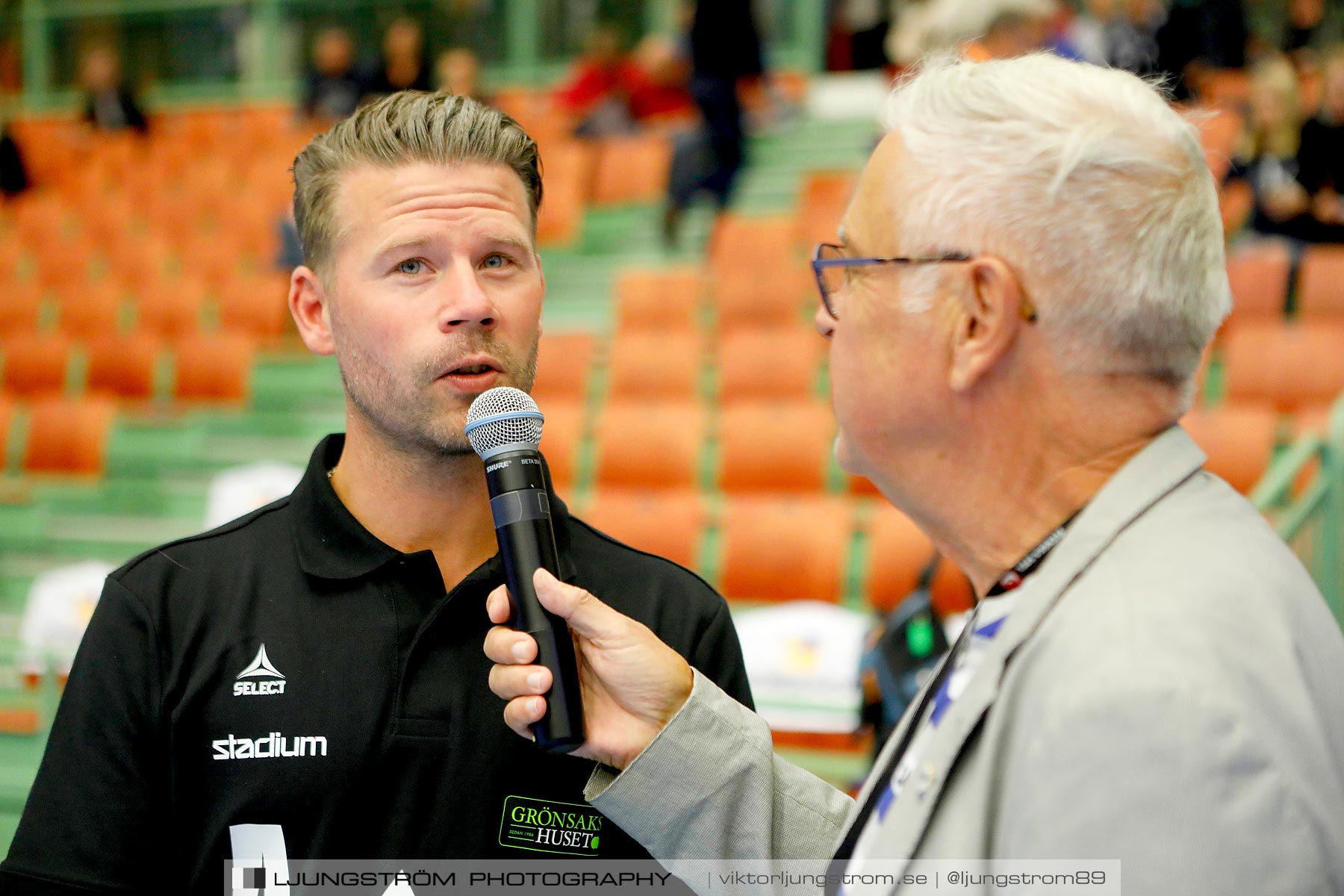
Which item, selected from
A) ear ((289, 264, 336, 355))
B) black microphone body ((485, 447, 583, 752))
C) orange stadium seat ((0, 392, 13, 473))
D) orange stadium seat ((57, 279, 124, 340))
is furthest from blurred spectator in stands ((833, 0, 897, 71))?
black microphone body ((485, 447, 583, 752))

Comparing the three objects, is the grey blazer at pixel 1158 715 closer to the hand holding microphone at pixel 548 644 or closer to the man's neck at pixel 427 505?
the hand holding microphone at pixel 548 644

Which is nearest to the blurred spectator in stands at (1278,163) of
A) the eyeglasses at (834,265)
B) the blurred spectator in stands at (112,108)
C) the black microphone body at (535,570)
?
the eyeglasses at (834,265)

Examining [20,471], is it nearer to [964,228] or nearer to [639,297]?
[639,297]


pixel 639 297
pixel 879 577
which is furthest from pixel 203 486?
pixel 879 577

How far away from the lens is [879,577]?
14.1 ft

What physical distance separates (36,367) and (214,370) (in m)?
1.20

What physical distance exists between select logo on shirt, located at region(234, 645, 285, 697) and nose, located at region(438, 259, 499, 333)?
1.55 ft

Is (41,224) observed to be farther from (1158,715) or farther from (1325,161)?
(1158,715)

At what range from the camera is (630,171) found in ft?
28.8

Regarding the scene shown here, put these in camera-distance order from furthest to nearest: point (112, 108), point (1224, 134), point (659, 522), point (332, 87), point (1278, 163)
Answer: point (112, 108) → point (332, 87) → point (1224, 134) → point (1278, 163) → point (659, 522)

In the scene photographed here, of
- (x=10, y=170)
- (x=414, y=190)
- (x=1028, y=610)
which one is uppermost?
(x=414, y=190)

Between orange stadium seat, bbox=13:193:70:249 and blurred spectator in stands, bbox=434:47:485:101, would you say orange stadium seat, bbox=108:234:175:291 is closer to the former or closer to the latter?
orange stadium seat, bbox=13:193:70:249

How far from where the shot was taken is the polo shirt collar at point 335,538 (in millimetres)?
1512

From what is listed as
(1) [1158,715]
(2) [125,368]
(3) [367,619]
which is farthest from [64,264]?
(1) [1158,715]
